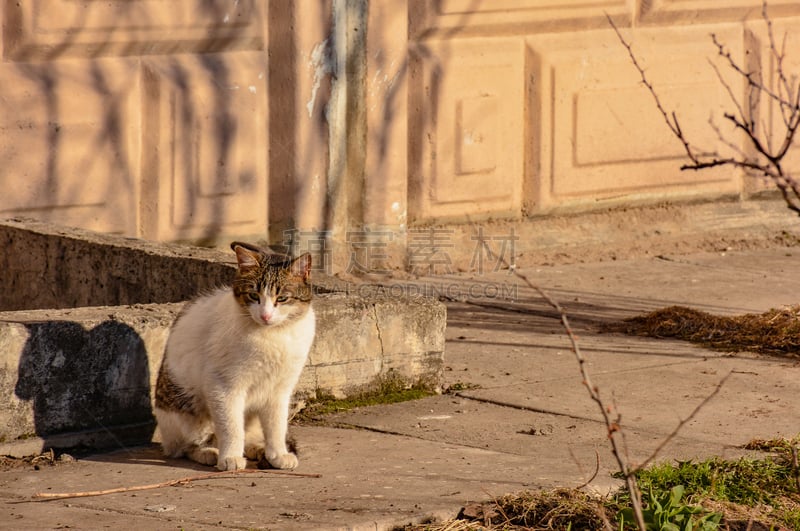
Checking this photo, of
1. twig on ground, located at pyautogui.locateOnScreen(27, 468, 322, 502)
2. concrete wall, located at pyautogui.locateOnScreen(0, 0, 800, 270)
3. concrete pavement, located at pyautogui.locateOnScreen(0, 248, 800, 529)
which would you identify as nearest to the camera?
concrete pavement, located at pyautogui.locateOnScreen(0, 248, 800, 529)

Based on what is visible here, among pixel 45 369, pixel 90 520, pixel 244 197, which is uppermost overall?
pixel 244 197

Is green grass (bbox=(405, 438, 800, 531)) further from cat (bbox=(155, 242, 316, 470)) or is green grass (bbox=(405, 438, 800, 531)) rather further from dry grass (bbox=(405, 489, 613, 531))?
cat (bbox=(155, 242, 316, 470))

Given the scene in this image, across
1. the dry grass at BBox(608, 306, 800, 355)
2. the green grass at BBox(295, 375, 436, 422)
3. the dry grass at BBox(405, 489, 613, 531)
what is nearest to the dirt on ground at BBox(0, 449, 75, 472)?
the green grass at BBox(295, 375, 436, 422)

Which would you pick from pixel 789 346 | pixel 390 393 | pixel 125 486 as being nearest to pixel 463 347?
pixel 390 393

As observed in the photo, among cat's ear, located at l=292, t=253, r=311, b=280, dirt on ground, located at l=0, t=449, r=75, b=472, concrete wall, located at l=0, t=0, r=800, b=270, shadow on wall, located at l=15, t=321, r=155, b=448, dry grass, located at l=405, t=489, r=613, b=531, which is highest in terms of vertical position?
concrete wall, located at l=0, t=0, r=800, b=270

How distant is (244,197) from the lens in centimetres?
870

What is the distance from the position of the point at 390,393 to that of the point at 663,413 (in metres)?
1.22

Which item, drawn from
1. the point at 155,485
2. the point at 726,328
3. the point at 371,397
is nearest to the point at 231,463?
the point at 155,485

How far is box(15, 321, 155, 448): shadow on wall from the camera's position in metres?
5.32

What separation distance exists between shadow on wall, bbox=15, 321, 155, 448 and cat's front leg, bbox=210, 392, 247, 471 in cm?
57

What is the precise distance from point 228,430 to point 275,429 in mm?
198

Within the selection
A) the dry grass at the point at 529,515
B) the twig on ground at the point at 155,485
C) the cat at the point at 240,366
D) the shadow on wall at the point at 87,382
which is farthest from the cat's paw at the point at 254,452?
the dry grass at the point at 529,515

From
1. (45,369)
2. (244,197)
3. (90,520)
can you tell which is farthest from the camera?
(244,197)

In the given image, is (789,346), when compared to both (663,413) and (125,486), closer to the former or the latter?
(663,413)
